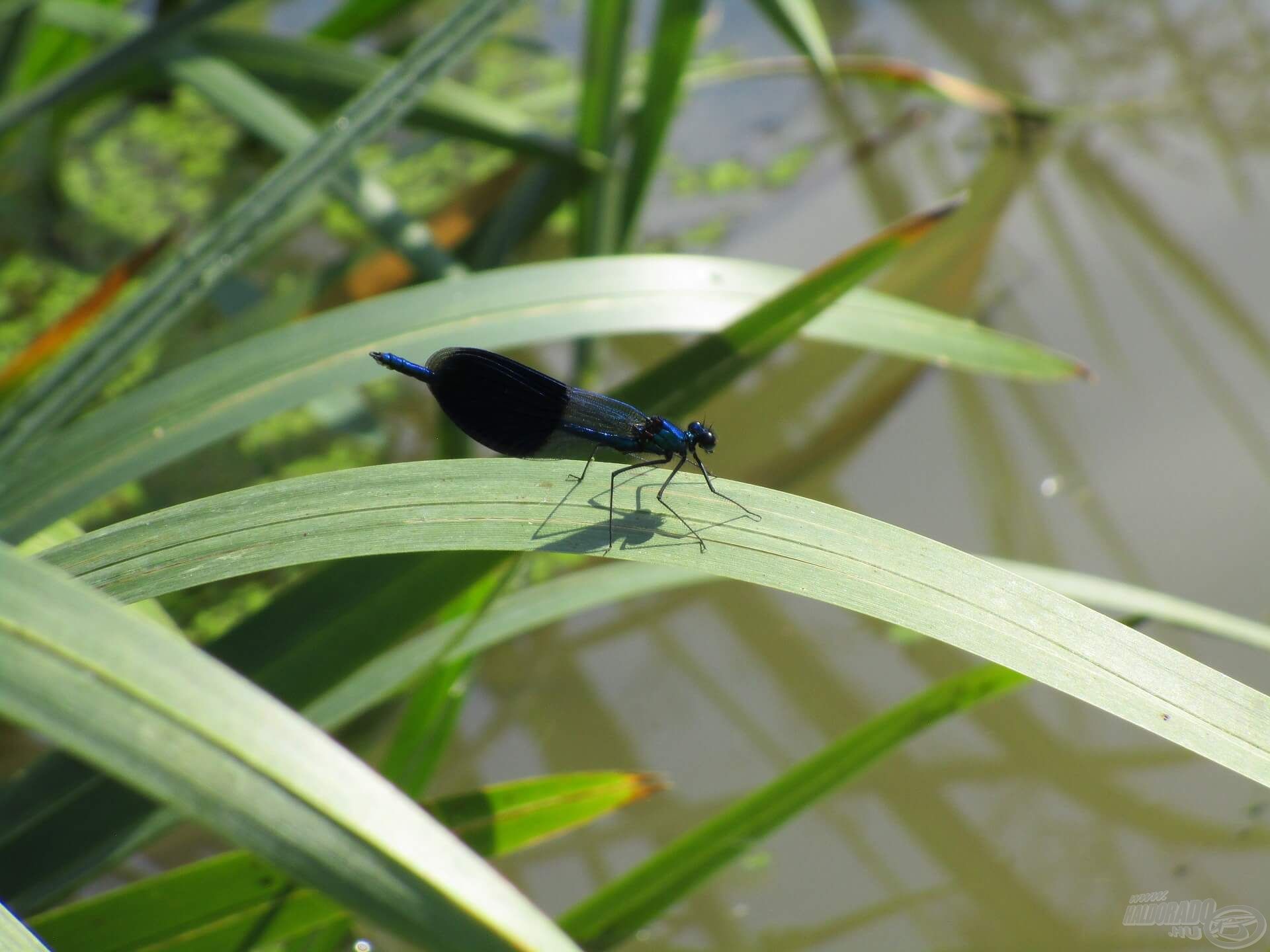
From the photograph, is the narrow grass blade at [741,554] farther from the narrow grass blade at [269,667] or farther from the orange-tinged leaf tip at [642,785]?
the orange-tinged leaf tip at [642,785]

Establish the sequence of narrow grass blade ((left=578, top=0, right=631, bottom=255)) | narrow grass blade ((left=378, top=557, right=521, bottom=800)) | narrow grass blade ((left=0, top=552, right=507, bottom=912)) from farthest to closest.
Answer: narrow grass blade ((left=578, top=0, right=631, bottom=255)) → narrow grass blade ((left=378, top=557, right=521, bottom=800)) → narrow grass blade ((left=0, top=552, right=507, bottom=912))

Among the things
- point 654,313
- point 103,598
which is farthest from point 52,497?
point 654,313

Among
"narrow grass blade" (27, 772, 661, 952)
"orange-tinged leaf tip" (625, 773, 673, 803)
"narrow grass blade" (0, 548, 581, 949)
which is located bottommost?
"narrow grass blade" (0, 548, 581, 949)

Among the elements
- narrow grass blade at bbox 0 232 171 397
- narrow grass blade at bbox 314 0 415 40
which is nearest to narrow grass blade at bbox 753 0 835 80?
narrow grass blade at bbox 314 0 415 40

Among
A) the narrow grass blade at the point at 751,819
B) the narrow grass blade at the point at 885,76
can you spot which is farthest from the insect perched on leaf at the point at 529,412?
the narrow grass blade at the point at 885,76

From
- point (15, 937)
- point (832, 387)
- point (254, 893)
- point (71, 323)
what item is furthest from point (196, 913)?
point (832, 387)

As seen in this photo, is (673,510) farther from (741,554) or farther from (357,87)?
(357,87)

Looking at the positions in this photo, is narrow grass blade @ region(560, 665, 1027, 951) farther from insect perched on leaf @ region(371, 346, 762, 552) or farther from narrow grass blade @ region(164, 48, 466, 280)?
narrow grass blade @ region(164, 48, 466, 280)
